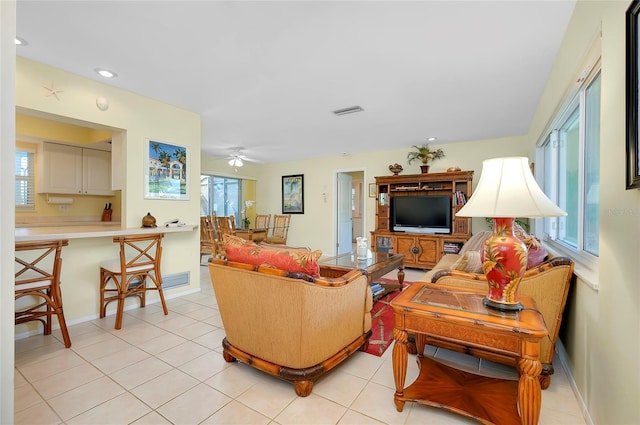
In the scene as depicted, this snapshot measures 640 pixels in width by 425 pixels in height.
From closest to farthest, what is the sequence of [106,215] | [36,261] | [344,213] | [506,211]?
[506,211] < [36,261] < [106,215] < [344,213]

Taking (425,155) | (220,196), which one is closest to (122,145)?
(220,196)

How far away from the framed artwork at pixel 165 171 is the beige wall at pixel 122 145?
0.18 feet

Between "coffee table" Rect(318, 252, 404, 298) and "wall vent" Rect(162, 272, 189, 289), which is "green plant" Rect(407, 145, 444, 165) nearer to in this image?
"coffee table" Rect(318, 252, 404, 298)

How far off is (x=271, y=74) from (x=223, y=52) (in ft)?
1.64

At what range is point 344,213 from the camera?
700cm

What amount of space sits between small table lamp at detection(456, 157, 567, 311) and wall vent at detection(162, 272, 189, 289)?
11.1 ft

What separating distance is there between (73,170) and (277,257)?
4263mm

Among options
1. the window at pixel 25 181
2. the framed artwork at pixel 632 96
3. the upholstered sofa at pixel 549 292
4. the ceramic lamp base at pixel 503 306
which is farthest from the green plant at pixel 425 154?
the window at pixel 25 181

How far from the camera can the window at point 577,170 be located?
6.18ft

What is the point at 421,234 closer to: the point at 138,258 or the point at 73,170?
the point at 138,258

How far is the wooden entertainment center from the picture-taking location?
194 inches

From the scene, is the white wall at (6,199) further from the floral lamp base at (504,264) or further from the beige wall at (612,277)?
the beige wall at (612,277)

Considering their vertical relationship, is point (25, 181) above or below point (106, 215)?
above

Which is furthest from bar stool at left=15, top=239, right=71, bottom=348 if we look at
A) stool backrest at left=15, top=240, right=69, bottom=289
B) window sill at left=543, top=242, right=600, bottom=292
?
window sill at left=543, top=242, right=600, bottom=292
